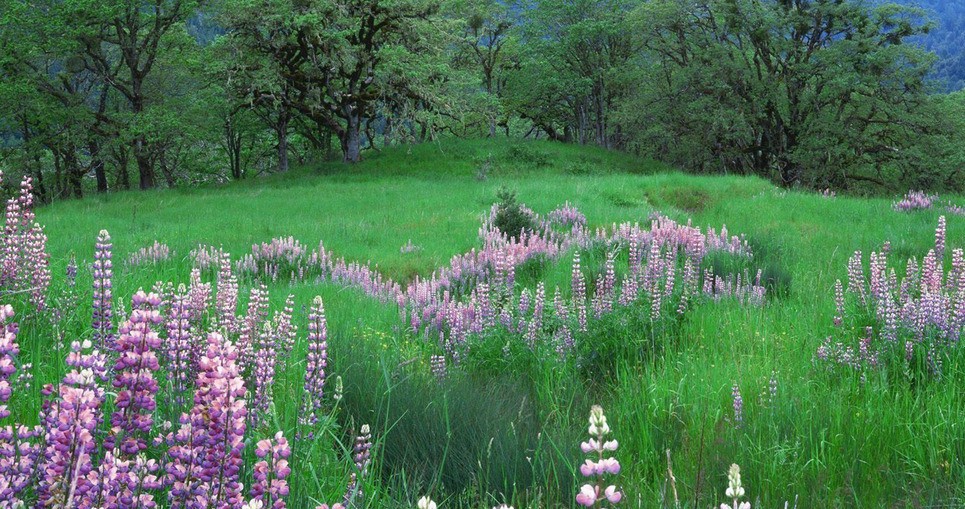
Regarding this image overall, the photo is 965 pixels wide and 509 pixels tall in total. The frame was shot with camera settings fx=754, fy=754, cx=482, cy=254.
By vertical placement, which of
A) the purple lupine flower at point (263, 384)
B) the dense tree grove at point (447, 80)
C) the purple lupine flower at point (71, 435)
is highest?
the dense tree grove at point (447, 80)

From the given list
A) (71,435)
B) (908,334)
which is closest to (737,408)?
(908,334)

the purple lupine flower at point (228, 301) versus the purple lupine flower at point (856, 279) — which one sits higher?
the purple lupine flower at point (228, 301)

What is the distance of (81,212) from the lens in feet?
57.6

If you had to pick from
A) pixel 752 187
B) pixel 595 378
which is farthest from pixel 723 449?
pixel 752 187

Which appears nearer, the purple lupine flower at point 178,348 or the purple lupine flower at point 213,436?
the purple lupine flower at point 213,436

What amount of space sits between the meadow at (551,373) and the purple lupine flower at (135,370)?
0.02 m

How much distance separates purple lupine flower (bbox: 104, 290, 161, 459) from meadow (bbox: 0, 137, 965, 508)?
25 millimetres

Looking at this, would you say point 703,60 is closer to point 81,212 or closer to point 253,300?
point 81,212

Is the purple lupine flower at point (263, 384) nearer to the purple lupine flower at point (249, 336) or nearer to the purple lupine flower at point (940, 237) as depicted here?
the purple lupine flower at point (249, 336)

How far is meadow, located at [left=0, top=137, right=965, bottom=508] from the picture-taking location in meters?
2.86

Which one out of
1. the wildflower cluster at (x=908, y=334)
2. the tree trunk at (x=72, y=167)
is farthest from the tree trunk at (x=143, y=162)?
the wildflower cluster at (x=908, y=334)

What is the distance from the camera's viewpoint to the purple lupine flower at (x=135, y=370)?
1.76 meters

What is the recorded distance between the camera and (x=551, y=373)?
487 centimetres

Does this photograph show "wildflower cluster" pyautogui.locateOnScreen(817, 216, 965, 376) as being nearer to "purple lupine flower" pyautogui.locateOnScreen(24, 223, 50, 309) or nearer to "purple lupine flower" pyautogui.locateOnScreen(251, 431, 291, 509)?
"purple lupine flower" pyautogui.locateOnScreen(251, 431, 291, 509)
